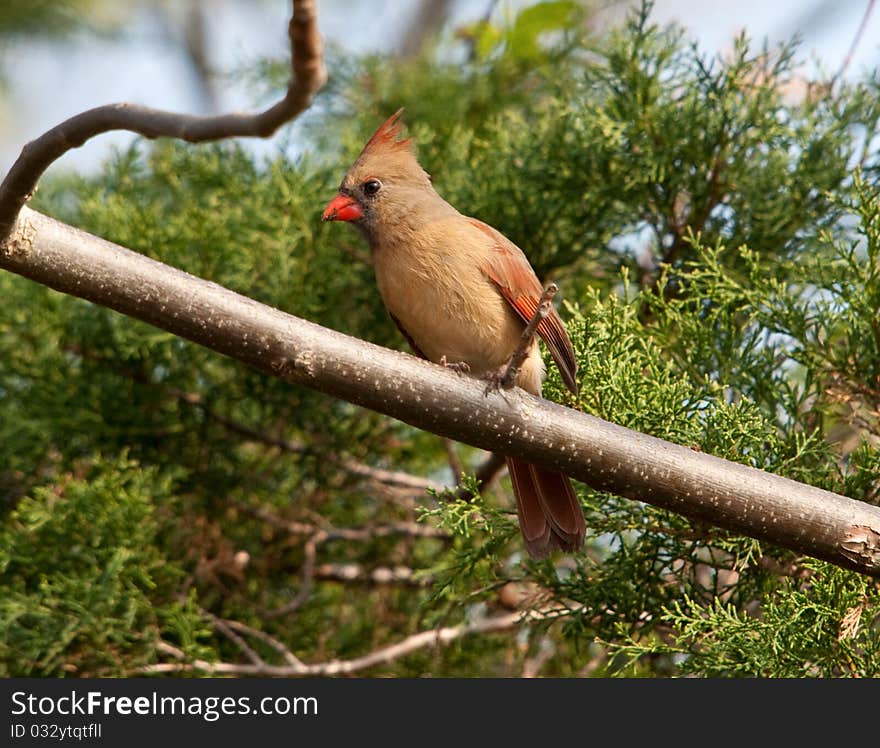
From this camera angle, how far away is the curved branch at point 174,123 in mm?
1276

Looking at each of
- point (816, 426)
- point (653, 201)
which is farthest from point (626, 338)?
point (653, 201)

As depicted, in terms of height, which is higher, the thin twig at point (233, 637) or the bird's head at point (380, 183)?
the bird's head at point (380, 183)

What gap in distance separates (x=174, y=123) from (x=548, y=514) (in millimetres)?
1096

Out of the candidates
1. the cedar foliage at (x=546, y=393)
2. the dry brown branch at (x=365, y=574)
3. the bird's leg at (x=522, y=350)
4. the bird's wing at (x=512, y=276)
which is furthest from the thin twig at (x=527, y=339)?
the dry brown branch at (x=365, y=574)

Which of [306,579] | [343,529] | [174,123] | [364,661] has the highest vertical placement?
[174,123]

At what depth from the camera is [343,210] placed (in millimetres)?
2602

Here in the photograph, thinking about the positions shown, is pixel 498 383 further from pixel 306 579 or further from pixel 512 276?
pixel 306 579

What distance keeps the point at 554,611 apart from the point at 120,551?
89 centimetres

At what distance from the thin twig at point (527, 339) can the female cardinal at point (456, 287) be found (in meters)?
0.47

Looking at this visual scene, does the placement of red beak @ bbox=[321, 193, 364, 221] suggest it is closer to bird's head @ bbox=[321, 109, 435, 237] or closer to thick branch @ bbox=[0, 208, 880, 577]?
bird's head @ bbox=[321, 109, 435, 237]

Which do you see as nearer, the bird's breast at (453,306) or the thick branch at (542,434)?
the thick branch at (542,434)

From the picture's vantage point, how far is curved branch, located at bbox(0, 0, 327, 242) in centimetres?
128

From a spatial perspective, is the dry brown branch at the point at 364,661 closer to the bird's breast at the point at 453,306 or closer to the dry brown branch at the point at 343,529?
the dry brown branch at the point at 343,529

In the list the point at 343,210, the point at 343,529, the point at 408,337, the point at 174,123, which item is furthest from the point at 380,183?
the point at 174,123
